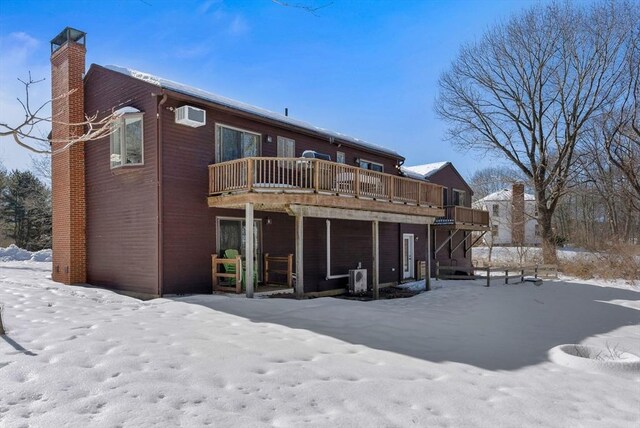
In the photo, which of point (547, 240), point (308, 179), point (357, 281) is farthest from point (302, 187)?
point (547, 240)

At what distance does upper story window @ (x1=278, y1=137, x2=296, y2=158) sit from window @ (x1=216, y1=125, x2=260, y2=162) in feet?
3.17

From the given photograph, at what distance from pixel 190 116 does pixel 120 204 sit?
336cm

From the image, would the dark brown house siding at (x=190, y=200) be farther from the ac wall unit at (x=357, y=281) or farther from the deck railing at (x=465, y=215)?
the deck railing at (x=465, y=215)

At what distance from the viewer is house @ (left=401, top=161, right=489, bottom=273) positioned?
22234 millimetres

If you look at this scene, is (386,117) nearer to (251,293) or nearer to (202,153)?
(202,153)

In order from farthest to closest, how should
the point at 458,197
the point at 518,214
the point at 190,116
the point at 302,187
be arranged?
the point at 518,214 → the point at 458,197 → the point at 302,187 → the point at 190,116

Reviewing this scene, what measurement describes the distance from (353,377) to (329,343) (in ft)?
5.41

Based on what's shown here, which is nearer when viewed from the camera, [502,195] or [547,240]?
[547,240]

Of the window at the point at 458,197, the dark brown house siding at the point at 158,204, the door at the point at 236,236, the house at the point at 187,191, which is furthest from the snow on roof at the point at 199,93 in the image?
the window at the point at 458,197

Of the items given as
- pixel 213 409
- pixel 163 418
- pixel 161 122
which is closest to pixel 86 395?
pixel 163 418

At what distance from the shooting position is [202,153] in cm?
1201

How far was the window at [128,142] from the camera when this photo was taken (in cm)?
1164

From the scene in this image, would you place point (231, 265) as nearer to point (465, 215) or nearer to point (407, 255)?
point (407, 255)

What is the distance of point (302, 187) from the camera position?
11273 mm
